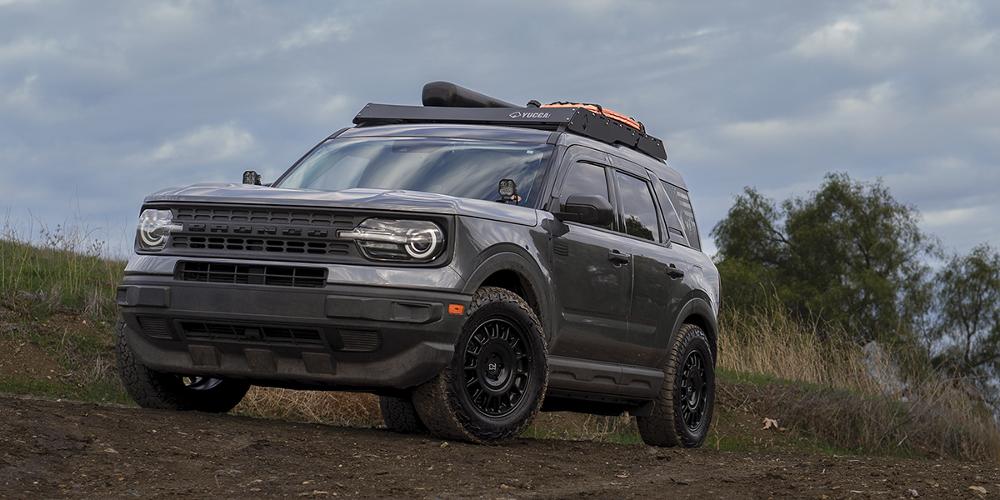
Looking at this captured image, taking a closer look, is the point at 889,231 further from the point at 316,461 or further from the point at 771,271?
the point at 316,461

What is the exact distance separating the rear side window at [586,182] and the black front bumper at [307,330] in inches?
68.0

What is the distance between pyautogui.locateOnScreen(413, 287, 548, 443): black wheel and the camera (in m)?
7.46

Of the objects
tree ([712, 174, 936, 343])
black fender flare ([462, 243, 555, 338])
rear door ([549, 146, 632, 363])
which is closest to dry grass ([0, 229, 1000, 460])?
rear door ([549, 146, 632, 363])

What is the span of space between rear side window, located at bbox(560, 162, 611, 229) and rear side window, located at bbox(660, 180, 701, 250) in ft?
4.50

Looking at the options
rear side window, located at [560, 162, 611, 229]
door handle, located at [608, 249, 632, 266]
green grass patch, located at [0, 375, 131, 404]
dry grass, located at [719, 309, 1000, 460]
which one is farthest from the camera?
dry grass, located at [719, 309, 1000, 460]

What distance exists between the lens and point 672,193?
35.7 ft

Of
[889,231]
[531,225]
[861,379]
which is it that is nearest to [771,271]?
[889,231]

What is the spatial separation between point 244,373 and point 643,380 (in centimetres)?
300

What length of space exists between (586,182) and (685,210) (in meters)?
2.14

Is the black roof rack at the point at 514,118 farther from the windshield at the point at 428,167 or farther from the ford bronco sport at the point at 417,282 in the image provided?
the windshield at the point at 428,167

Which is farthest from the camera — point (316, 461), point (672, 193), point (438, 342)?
point (672, 193)

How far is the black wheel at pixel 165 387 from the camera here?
825 centimetres

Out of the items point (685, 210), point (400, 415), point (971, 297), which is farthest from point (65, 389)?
point (971, 297)

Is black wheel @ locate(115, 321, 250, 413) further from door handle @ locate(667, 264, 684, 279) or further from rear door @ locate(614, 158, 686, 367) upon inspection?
door handle @ locate(667, 264, 684, 279)
